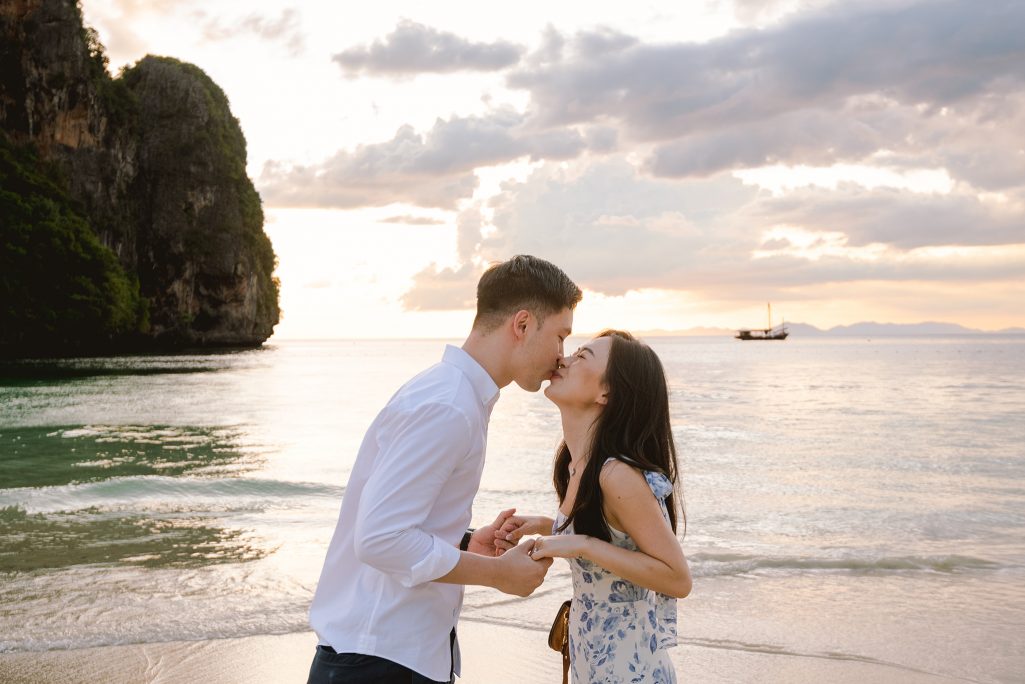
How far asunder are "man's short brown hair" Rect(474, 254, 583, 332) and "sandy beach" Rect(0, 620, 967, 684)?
3166mm

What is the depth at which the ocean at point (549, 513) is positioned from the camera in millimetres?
6074

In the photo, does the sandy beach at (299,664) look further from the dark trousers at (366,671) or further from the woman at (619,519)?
the dark trousers at (366,671)

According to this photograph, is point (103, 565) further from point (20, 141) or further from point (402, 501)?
point (20, 141)

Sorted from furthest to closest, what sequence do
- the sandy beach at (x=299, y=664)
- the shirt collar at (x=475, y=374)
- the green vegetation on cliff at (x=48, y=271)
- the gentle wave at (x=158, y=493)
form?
the green vegetation on cliff at (x=48, y=271)
the gentle wave at (x=158, y=493)
the sandy beach at (x=299, y=664)
the shirt collar at (x=475, y=374)

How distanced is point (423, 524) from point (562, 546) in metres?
0.53

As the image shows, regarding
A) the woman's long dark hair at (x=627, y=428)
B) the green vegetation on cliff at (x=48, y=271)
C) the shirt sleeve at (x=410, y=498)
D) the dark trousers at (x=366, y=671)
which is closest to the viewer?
the shirt sleeve at (x=410, y=498)

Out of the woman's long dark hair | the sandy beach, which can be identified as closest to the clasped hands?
the woman's long dark hair

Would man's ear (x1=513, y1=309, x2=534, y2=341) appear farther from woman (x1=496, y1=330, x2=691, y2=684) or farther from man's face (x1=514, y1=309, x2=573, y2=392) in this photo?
woman (x1=496, y1=330, x2=691, y2=684)

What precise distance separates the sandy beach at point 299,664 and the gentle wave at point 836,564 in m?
2.51

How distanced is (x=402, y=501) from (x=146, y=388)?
36.9 m

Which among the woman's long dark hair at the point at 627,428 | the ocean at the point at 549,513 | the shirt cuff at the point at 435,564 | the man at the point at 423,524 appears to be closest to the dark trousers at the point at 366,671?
the man at the point at 423,524

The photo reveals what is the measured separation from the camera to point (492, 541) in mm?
2648

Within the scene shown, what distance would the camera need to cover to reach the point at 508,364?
2463 millimetres

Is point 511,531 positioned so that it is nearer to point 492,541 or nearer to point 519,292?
point 492,541
